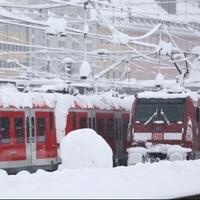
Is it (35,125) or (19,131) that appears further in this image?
(35,125)

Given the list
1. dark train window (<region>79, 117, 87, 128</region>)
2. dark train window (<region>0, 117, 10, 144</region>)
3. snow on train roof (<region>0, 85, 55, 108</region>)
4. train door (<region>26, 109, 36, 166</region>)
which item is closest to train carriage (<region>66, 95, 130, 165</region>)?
dark train window (<region>79, 117, 87, 128</region>)

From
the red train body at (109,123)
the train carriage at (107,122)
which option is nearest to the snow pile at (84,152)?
the train carriage at (107,122)

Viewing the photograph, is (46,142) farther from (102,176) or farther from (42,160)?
(102,176)

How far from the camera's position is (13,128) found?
872 inches

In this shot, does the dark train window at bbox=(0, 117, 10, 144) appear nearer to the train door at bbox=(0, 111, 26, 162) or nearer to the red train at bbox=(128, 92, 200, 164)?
the train door at bbox=(0, 111, 26, 162)

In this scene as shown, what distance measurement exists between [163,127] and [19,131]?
4866mm

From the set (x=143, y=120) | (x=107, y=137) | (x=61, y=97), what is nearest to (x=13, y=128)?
(x=61, y=97)

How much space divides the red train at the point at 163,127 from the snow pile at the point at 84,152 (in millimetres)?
9071

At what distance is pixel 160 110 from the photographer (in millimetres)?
24156

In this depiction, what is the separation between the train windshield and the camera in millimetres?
24047

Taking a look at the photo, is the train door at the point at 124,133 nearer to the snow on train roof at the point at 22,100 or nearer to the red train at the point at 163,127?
the red train at the point at 163,127

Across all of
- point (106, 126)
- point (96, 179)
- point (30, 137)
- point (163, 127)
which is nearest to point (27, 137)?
point (30, 137)

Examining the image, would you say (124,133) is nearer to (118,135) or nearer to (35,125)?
(118,135)

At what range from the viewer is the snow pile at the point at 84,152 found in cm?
1355
